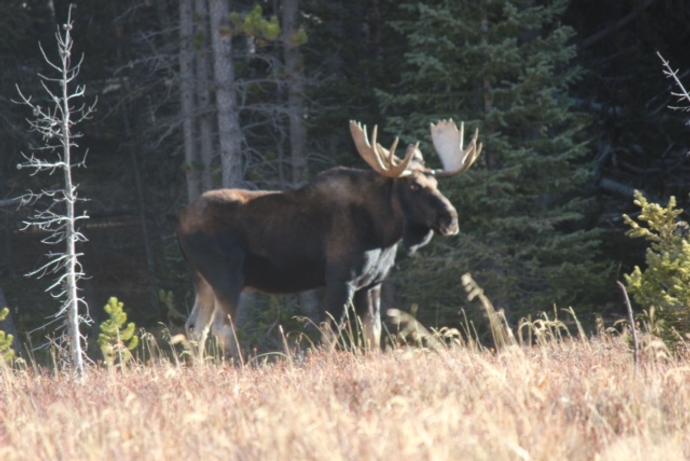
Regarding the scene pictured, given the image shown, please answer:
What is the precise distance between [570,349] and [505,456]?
14.3 ft

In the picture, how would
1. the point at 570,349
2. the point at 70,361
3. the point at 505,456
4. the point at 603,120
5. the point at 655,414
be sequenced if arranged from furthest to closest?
1. the point at 603,120
2. the point at 70,361
3. the point at 570,349
4. the point at 655,414
5. the point at 505,456

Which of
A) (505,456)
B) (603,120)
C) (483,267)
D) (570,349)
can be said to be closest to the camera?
(505,456)

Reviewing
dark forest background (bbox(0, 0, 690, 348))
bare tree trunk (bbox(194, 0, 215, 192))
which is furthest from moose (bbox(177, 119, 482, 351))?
bare tree trunk (bbox(194, 0, 215, 192))

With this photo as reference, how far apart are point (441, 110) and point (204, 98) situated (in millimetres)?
5455

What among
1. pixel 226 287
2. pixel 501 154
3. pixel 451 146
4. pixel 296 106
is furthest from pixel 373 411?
pixel 296 106

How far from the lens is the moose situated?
37.4 ft

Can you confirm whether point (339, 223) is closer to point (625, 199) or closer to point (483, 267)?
point (483, 267)

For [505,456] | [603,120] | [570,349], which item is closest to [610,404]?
[505,456]

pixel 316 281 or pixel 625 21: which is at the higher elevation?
pixel 625 21

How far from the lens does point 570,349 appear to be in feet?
29.6

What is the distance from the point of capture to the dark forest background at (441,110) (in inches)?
633

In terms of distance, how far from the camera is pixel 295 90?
1961 centimetres

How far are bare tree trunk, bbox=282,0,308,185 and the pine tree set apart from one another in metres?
2.77

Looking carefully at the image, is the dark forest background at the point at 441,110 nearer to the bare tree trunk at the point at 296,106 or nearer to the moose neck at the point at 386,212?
the bare tree trunk at the point at 296,106
